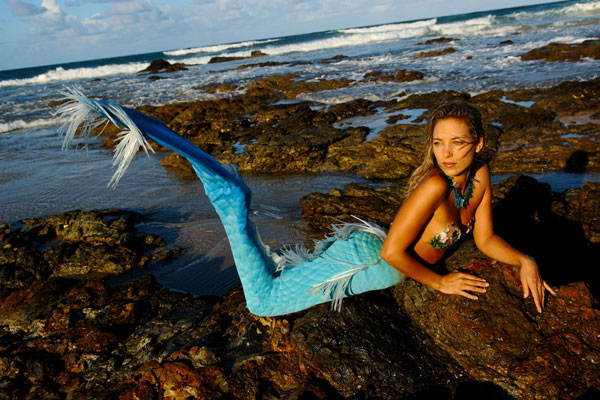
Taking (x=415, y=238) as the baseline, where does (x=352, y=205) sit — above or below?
below

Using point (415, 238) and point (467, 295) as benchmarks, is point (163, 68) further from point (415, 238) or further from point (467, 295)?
point (467, 295)

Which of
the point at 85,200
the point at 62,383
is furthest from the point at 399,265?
the point at 85,200

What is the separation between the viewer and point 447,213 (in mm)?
2201

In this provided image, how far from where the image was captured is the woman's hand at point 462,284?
6.95ft

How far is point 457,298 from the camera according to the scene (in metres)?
2.17

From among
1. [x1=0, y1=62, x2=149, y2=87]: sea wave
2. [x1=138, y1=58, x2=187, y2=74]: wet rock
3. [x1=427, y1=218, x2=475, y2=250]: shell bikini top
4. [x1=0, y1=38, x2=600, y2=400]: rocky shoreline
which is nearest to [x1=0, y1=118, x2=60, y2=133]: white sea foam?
[x1=0, y1=38, x2=600, y2=400]: rocky shoreline

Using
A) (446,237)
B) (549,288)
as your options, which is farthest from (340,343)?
(549,288)

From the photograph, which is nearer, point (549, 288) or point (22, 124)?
point (549, 288)

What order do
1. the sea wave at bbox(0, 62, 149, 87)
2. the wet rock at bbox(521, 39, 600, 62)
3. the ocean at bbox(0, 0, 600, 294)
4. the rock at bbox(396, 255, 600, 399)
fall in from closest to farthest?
the rock at bbox(396, 255, 600, 399) < the ocean at bbox(0, 0, 600, 294) < the wet rock at bbox(521, 39, 600, 62) < the sea wave at bbox(0, 62, 149, 87)

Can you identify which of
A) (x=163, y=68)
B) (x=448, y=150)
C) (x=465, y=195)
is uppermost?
(x=163, y=68)

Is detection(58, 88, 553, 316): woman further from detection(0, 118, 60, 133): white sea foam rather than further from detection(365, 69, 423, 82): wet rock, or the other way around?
detection(0, 118, 60, 133): white sea foam

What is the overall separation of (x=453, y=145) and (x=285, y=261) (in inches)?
50.4

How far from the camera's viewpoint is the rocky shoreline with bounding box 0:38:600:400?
2.08 meters

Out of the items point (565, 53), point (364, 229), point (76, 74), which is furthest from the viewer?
point (76, 74)
